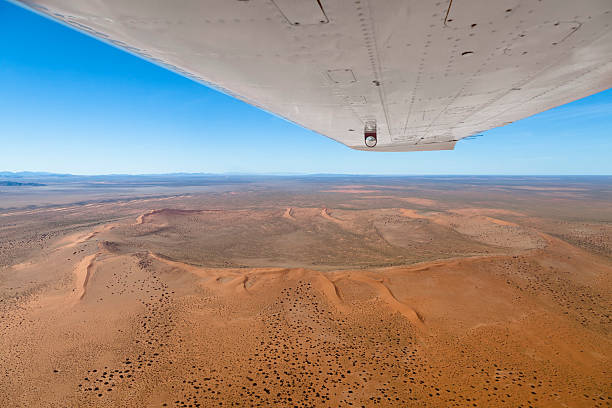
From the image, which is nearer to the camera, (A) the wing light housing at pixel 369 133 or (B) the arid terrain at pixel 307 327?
(A) the wing light housing at pixel 369 133

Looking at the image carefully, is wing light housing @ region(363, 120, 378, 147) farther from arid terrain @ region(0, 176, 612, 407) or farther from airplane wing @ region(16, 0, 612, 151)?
arid terrain @ region(0, 176, 612, 407)

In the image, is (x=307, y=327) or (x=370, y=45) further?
(x=307, y=327)

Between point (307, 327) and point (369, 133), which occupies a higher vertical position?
point (369, 133)

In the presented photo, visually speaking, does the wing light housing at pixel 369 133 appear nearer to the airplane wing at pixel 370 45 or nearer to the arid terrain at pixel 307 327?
the airplane wing at pixel 370 45

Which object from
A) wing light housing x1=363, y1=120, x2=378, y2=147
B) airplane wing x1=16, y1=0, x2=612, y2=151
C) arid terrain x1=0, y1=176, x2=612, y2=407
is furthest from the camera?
arid terrain x1=0, y1=176, x2=612, y2=407

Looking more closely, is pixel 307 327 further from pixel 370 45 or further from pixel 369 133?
pixel 370 45

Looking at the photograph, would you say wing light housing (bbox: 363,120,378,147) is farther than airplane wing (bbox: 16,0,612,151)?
Yes

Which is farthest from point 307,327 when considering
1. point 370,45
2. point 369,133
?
point 370,45

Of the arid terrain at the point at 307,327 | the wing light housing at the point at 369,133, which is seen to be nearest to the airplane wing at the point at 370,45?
the wing light housing at the point at 369,133

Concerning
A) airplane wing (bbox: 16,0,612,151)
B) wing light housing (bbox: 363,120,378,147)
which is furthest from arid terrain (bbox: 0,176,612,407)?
airplane wing (bbox: 16,0,612,151)
